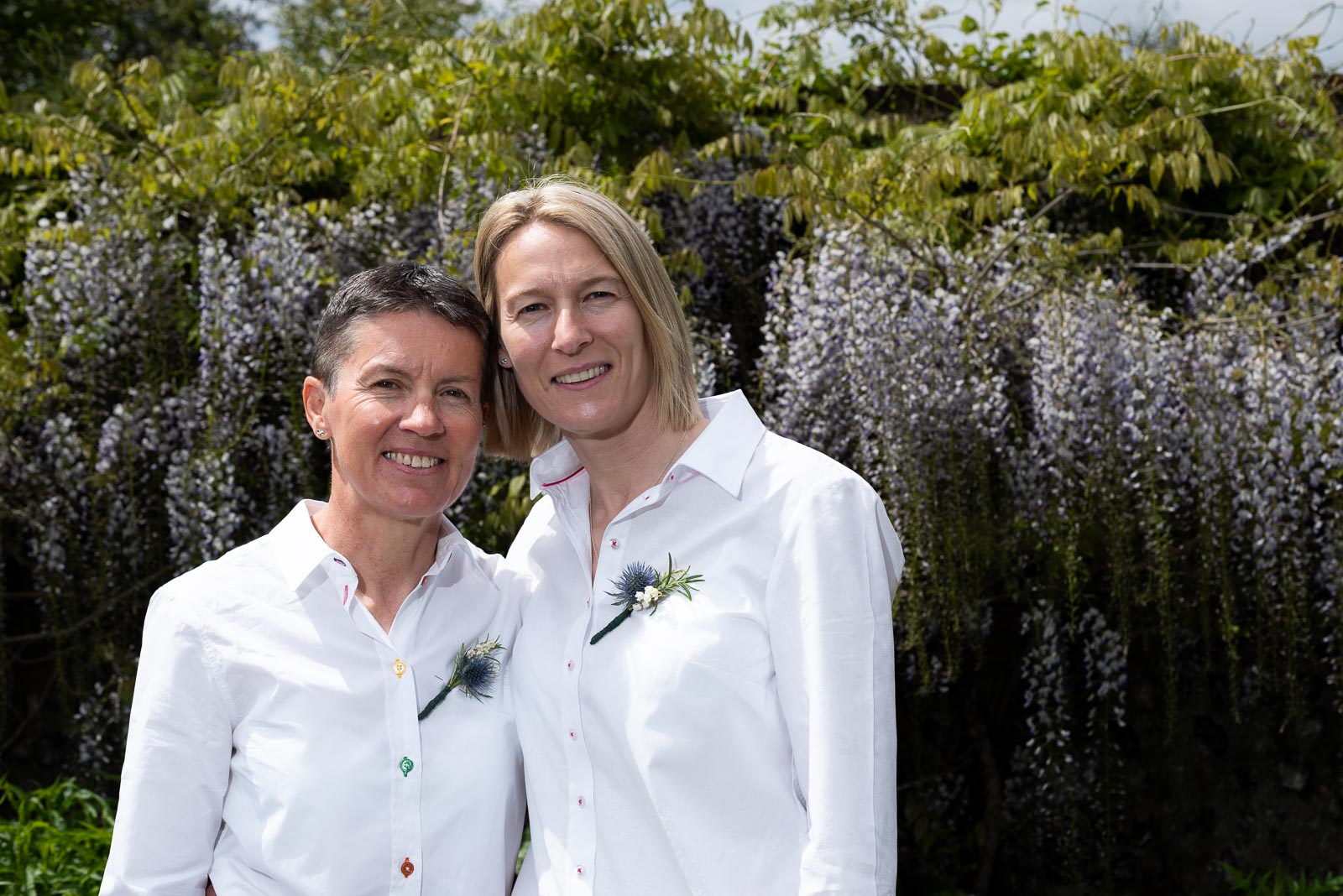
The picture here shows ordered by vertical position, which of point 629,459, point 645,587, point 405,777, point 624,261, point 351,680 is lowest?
point 405,777

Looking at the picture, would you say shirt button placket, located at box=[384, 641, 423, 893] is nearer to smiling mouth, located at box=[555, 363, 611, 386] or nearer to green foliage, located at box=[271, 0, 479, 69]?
smiling mouth, located at box=[555, 363, 611, 386]

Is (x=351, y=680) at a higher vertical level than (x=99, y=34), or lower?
lower

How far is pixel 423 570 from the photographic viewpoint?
186 cm

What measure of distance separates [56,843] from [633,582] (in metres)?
2.59

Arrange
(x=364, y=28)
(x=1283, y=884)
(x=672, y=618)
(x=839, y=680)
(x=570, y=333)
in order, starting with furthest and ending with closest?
(x=364, y=28)
(x=1283, y=884)
(x=570, y=333)
(x=672, y=618)
(x=839, y=680)

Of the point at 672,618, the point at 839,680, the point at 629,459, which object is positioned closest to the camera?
the point at 839,680

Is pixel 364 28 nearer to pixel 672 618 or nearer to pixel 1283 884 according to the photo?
pixel 672 618

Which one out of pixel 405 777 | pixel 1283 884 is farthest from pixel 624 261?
pixel 1283 884

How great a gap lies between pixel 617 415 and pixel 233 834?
818mm

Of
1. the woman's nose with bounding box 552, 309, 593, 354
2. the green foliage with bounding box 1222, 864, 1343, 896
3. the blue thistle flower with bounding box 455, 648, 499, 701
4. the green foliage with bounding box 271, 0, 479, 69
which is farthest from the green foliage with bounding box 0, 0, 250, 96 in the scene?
the green foliage with bounding box 1222, 864, 1343, 896

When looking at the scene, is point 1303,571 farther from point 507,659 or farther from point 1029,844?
point 507,659

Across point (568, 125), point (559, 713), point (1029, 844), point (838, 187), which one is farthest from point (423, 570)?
point (1029, 844)

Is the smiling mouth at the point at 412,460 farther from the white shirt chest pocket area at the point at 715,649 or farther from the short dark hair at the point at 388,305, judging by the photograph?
the white shirt chest pocket area at the point at 715,649

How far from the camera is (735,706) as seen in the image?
1582 millimetres
